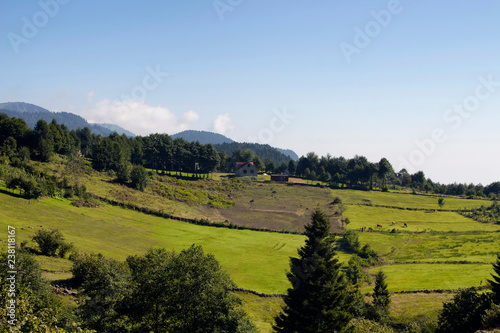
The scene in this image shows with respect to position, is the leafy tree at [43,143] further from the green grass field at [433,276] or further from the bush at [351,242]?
the green grass field at [433,276]

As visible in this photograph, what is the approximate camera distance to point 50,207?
65.7m

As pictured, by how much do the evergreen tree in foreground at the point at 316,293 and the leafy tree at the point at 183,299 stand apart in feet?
22.5

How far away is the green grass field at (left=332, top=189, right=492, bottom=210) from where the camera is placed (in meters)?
120

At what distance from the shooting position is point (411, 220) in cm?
9956

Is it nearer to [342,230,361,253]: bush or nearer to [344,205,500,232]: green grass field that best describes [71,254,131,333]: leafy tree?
[342,230,361,253]: bush

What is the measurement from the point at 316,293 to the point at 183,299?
527 inches

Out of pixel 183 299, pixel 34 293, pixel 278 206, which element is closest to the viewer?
pixel 183 299

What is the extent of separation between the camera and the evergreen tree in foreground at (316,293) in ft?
95.6

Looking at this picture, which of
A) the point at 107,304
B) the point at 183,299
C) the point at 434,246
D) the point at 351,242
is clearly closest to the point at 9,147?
the point at 107,304

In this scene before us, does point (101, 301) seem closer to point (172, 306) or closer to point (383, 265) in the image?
point (172, 306)

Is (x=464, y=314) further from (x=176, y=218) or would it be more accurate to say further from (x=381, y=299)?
(x=176, y=218)

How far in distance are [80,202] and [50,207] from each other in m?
8.30

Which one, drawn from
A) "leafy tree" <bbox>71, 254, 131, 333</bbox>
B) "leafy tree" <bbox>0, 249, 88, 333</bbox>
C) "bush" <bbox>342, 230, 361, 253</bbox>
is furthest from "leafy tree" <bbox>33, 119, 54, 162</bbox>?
"bush" <bbox>342, 230, 361, 253</bbox>

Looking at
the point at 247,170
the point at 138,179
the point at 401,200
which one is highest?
the point at 247,170
